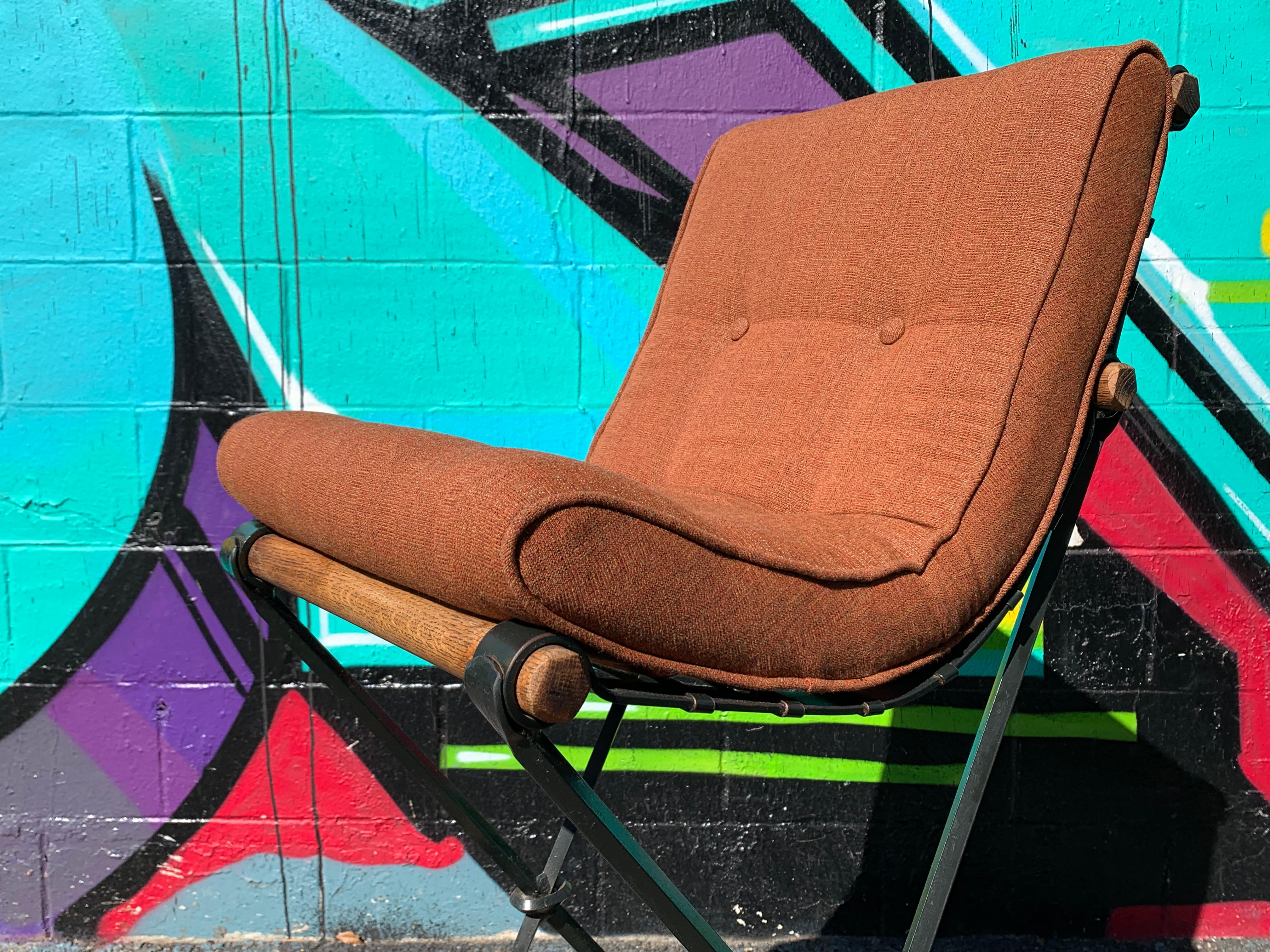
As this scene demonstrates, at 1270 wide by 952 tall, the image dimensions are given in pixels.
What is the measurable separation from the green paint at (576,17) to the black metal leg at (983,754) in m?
1.24

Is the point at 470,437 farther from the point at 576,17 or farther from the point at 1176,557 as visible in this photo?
the point at 1176,557

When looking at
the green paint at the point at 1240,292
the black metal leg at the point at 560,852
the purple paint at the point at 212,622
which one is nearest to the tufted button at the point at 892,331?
the black metal leg at the point at 560,852

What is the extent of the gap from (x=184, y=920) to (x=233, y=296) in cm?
114

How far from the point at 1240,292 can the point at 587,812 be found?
1616 mm

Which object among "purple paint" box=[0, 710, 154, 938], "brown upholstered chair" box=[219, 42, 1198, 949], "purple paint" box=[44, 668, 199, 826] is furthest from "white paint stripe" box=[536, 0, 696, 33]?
"purple paint" box=[0, 710, 154, 938]

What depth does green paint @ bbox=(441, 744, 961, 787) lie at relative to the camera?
185 cm

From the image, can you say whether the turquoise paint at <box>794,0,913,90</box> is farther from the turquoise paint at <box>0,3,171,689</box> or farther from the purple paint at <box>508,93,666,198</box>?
the turquoise paint at <box>0,3,171,689</box>

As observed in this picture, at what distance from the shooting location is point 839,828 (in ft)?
6.13

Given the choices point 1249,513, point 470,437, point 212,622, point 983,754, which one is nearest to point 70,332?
point 212,622

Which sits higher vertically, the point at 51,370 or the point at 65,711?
the point at 51,370

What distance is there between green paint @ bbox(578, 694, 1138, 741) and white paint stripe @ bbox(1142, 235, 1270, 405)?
0.64 m

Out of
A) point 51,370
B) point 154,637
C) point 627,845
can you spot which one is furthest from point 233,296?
point 627,845

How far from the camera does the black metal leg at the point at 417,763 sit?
1.10 metres

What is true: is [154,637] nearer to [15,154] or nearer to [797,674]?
[15,154]
